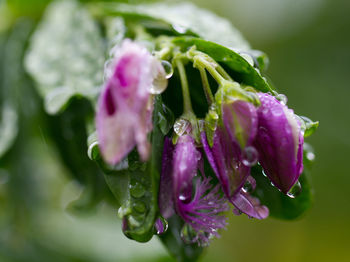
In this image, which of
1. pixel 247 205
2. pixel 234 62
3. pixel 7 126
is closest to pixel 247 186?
pixel 247 205

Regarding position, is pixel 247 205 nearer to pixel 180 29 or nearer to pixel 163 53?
pixel 163 53

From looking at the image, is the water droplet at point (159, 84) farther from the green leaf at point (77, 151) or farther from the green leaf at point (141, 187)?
the green leaf at point (77, 151)

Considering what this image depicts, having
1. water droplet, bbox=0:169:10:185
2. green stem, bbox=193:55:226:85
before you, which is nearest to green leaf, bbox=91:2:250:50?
green stem, bbox=193:55:226:85

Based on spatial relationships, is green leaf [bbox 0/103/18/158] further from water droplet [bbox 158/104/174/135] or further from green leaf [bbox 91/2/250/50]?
water droplet [bbox 158/104/174/135]

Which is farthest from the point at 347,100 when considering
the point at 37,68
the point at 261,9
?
the point at 37,68

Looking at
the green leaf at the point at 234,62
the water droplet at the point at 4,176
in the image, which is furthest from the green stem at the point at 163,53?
the water droplet at the point at 4,176

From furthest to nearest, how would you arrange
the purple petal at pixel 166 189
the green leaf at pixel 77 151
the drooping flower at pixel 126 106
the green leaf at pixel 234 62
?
the green leaf at pixel 77 151 < the green leaf at pixel 234 62 < the purple petal at pixel 166 189 < the drooping flower at pixel 126 106
